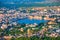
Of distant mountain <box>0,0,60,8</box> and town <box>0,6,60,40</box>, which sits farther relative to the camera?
distant mountain <box>0,0,60,8</box>

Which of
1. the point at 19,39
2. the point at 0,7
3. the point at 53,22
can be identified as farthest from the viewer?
→ the point at 0,7

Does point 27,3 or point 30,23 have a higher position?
point 27,3

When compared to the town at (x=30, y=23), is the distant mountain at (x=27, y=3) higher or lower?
higher

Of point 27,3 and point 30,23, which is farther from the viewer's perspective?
point 27,3

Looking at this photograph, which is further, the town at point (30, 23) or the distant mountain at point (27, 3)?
the distant mountain at point (27, 3)

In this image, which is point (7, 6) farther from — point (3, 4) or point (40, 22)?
point (40, 22)

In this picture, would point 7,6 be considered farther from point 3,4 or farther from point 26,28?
point 26,28

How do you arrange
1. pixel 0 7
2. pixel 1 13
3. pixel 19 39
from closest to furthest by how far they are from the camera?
pixel 19 39 < pixel 1 13 < pixel 0 7

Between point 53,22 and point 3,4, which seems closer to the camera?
point 53,22

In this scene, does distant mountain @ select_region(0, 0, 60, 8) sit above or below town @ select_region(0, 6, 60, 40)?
above

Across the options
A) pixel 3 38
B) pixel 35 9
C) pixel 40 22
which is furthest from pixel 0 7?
pixel 3 38

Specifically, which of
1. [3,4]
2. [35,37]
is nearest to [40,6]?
[3,4]
